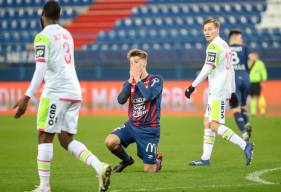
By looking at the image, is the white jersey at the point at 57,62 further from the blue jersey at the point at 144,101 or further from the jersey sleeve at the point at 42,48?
the blue jersey at the point at 144,101

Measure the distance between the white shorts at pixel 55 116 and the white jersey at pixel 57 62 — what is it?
0.07 metres

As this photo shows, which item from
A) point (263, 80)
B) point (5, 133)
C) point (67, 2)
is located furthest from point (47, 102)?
point (67, 2)

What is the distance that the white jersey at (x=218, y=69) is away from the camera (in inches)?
425

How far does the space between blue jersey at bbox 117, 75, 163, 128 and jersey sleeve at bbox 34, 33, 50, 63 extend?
233 cm

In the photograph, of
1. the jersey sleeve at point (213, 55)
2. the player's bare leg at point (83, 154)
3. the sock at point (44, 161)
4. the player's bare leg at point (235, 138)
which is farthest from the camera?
the jersey sleeve at point (213, 55)

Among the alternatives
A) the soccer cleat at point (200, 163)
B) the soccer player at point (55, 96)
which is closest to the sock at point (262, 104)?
the soccer cleat at point (200, 163)

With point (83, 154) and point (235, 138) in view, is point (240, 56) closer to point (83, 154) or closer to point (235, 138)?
point (235, 138)

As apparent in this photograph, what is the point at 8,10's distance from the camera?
3156 centimetres

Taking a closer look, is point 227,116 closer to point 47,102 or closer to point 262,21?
point 262,21

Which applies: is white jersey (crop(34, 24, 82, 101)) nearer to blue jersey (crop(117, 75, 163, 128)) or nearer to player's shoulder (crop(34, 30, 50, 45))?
player's shoulder (crop(34, 30, 50, 45))

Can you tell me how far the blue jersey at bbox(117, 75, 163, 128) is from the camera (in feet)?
32.6

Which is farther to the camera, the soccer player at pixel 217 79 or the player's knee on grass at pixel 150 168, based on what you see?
the soccer player at pixel 217 79

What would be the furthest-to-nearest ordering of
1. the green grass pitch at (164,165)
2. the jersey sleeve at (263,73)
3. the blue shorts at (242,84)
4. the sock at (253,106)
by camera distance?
1. the jersey sleeve at (263,73)
2. the sock at (253,106)
3. the blue shorts at (242,84)
4. the green grass pitch at (164,165)

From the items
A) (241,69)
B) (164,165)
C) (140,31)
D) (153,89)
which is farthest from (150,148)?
(140,31)
